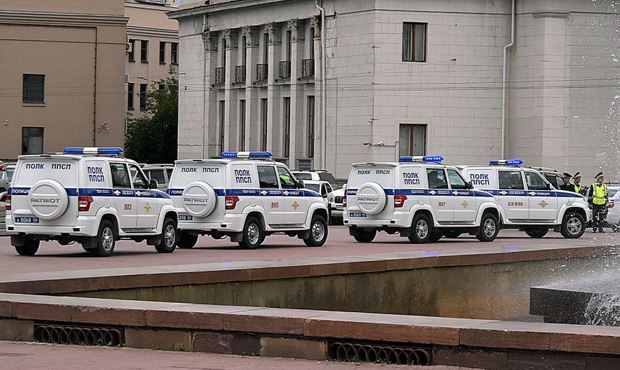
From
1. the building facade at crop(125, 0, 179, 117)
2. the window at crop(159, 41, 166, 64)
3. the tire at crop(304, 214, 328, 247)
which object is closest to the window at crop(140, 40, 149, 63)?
the building facade at crop(125, 0, 179, 117)

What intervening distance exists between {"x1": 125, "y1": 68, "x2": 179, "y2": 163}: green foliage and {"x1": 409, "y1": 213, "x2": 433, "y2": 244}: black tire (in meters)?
66.7

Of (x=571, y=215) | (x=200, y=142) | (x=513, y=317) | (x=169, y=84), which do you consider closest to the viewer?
(x=513, y=317)

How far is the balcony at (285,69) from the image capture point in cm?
7688

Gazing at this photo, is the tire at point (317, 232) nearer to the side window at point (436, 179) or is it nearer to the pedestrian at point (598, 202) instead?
the side window at point (436, 179)

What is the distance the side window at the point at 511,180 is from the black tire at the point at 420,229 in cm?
447

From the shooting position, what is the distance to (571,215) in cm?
4253

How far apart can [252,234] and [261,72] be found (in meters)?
46.7

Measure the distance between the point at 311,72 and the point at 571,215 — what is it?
3348 cm

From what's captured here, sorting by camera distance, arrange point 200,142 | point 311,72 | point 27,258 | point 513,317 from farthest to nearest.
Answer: point 200,142 → point 311,72 → point 27,258 → point 513,317

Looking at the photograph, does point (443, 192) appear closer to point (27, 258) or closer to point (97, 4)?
point (27, 258)

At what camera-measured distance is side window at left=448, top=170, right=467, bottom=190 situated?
3847cm

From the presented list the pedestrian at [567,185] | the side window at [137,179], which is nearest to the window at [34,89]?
the pedestrian at [567,185]

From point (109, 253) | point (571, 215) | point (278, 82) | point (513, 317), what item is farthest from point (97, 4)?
point (513, 317)

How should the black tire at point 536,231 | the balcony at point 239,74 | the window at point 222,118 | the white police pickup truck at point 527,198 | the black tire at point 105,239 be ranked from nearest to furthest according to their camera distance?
the black tire at point 105,239 < the white police pickup truck at point 527,198 < the black tire at point 536,231 < the balcony at point 239,74 < the window at point 222,118
